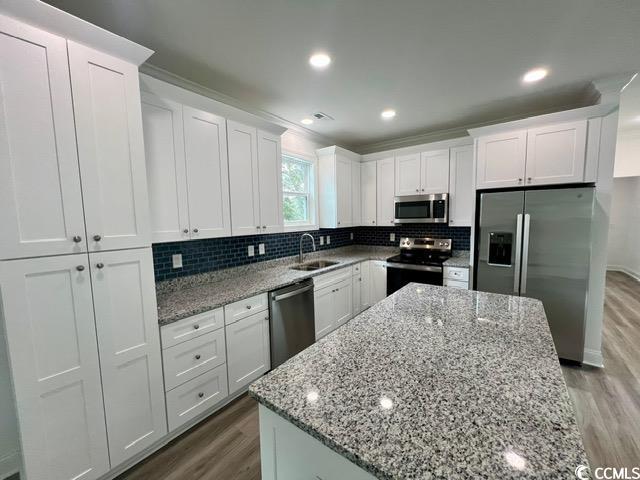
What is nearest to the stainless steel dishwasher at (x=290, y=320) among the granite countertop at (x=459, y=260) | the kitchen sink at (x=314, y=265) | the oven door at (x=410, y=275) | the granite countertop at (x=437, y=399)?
the kitchen sink at (x=314, y=265)

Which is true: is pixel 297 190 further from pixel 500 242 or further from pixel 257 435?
pixel 257 435

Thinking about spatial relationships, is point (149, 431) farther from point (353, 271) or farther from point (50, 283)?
point (353, 271)

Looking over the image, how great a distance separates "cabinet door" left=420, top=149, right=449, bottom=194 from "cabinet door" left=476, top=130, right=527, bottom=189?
0.57 meters

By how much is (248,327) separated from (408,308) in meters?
1.28

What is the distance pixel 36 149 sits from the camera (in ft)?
3.97

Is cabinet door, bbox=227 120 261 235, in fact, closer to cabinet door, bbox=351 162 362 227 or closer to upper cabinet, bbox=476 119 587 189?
cabinet door, bbox=351 162 362 227

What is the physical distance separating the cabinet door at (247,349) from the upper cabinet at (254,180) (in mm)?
812

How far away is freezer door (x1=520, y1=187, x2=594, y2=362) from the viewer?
2.46 m

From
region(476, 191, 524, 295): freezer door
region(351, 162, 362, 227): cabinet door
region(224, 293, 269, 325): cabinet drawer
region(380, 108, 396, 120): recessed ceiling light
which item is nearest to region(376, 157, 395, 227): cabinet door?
region(351, 162, 362, 227): cabinet door

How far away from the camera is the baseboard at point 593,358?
255 centimetres

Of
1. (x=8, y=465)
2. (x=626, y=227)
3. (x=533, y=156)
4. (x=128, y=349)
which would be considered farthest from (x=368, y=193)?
(x=626, y=227)

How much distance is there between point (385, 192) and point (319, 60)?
93.3 inches

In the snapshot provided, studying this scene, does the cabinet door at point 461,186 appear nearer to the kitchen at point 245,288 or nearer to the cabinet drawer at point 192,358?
the kitchen at point 245,288

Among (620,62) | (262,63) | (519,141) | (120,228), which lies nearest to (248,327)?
(120,228)
